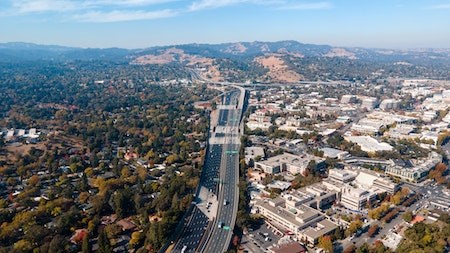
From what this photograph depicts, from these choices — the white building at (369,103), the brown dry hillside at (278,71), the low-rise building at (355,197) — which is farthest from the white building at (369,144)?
the brown dry hillside at (278,71)

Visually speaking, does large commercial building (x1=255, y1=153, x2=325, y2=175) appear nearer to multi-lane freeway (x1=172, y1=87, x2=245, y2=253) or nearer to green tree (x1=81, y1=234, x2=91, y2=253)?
multi-lane freeway (x1=172, y1=87, x2=245, y2=253)

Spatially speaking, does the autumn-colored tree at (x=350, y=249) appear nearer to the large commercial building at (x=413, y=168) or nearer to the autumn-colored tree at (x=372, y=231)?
the autumn-colored tree at (x=372, y=231)

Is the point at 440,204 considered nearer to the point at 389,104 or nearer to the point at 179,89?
the point at 389,104

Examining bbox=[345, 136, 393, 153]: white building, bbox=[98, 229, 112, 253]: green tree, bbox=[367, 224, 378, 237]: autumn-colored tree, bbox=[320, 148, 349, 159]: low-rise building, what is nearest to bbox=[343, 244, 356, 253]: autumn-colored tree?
bbox=[367, 224, 378, 237]: autumn-colored tree

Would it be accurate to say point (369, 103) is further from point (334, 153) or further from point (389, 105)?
point (334, 153)

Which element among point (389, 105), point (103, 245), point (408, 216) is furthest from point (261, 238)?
point (389, 105)

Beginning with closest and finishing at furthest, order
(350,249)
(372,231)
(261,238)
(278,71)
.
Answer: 1. (350,249)
2. (261,238)
3. (372,231)
4. (278,71)

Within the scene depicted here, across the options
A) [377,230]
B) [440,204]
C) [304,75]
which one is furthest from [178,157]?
[304,75]

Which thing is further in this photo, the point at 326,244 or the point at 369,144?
the point at 369,144
